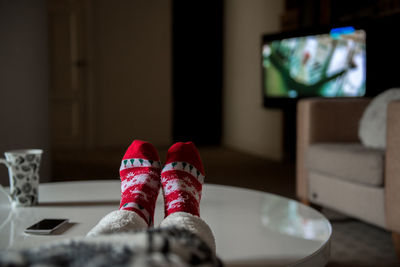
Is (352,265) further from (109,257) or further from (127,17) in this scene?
(127,17)

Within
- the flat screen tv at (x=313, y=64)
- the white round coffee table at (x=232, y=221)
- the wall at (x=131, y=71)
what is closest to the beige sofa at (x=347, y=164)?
the white round coffee table at (x=232, y=221)

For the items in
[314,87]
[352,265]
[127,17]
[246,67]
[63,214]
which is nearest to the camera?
[63,214]

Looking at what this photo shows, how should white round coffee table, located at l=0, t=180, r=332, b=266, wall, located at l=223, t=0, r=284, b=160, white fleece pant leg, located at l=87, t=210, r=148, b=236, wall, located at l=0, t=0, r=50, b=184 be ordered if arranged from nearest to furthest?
1. white fleece pant leg, located at l=87, t=210, r=148, b=236
2. white round coffee table, located at l=0, t=180, r=332, b=266
3. wall, located at l=0, t=0, r=50, b=184
4. wall, located at l=223, t=0, r=284, b=160

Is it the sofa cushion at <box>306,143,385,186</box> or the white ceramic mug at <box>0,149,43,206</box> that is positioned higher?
the white ceramic mug at <box>0,149,43,206</box>

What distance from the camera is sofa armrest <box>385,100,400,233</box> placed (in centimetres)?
171

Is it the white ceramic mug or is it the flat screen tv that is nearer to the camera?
the white ceramic mug

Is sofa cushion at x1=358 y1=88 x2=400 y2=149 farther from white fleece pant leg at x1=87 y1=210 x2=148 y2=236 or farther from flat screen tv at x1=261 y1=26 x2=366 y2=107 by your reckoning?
white fleece pant leg at x1=87 y1=210 x2=148 y2=236

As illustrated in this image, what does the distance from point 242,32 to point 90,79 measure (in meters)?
1.88

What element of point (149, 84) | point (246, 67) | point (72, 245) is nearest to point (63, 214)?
point (72, 245)

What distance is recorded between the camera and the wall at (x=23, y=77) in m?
2.79

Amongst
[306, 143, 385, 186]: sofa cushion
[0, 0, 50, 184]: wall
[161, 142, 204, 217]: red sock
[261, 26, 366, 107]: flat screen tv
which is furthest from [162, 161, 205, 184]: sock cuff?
[261, 26, 366, 107]: flat screen tv

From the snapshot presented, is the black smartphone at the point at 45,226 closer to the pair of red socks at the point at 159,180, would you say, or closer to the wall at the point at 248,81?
the pair of red socks at the point at 159,180

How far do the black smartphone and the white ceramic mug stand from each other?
0.21 m

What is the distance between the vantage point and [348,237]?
201cm
